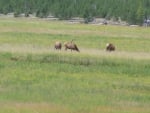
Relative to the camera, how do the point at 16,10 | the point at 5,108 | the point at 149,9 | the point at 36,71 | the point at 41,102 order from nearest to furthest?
1. the point at 5,108
2. the point at 41,102
3. the point at 36,71
4. the point at 16,10
5. the point at 149,9

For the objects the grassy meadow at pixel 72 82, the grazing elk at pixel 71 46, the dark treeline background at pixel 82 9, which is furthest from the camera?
the dark treeline background at pixel 82 9

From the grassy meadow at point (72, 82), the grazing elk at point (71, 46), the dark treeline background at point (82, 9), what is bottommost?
the dark treeline background at point (82, 9)

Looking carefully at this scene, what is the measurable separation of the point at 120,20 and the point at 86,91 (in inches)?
5960

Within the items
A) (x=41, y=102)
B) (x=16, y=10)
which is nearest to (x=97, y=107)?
(x=41, y=102)

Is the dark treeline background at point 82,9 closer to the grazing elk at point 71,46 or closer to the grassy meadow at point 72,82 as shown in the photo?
the grazing elk at point 71,46

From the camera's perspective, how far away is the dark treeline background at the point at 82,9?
164625 millimetres

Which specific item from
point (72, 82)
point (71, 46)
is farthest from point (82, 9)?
point (72, 82)

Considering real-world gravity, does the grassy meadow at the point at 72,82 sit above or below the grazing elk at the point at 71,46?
above

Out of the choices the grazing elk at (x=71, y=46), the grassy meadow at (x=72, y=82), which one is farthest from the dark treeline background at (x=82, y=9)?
the grassy meadow at (x=72, y=82)

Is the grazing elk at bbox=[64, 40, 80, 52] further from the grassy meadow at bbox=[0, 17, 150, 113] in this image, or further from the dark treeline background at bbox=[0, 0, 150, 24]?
the dark treeline background at bbox=[0, 0, 150, 24]

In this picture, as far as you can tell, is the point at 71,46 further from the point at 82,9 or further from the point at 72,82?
the point at 82,9

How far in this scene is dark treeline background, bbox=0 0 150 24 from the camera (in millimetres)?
164625

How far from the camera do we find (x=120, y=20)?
580 feet

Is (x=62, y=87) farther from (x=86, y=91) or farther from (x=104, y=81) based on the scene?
(x=104, y=81)
